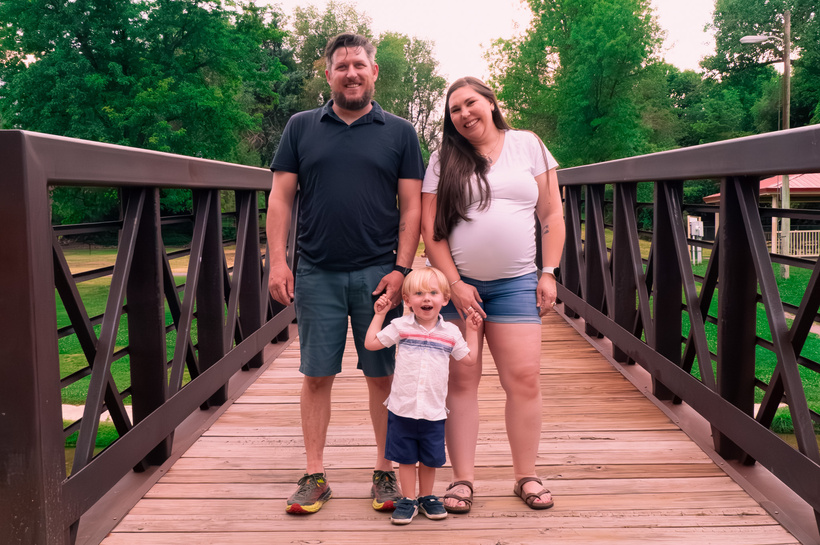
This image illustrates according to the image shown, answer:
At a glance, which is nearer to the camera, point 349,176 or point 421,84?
point 349,176

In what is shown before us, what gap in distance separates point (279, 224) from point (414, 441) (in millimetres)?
947

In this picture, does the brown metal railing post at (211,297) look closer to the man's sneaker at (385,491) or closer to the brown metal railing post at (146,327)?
the brown metal railing post at (146,327)

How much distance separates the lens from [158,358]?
2.96 m

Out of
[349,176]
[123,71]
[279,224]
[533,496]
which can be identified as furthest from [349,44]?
[123,71]

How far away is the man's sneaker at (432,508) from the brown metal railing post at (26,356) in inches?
46.8

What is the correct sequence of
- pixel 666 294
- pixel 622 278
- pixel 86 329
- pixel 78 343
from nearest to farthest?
pixel 86 329
pixel 666 294
pixel 622 278
pixel 78 343

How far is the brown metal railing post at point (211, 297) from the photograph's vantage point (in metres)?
3.91

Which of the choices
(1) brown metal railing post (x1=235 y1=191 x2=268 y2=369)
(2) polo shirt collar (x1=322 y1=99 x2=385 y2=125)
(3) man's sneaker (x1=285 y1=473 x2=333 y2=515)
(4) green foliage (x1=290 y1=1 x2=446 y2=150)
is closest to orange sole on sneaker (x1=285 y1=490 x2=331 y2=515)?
(3) man's sneaker (x1=285 y1=473 x2=333 y2=515)

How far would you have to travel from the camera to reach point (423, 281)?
2578 mm

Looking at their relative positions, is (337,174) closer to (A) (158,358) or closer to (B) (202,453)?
(A) (158,358)

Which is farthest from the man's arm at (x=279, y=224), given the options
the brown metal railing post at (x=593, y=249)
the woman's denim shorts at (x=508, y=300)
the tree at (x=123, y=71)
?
the tree at (x=123, y=71)

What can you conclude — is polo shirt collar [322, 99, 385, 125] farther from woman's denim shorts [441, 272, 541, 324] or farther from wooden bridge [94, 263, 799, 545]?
wooden bridge [94, 263, 799, 545]

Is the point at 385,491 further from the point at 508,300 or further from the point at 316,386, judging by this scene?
the point at 508,300

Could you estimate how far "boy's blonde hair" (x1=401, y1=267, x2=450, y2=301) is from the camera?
2.57m
